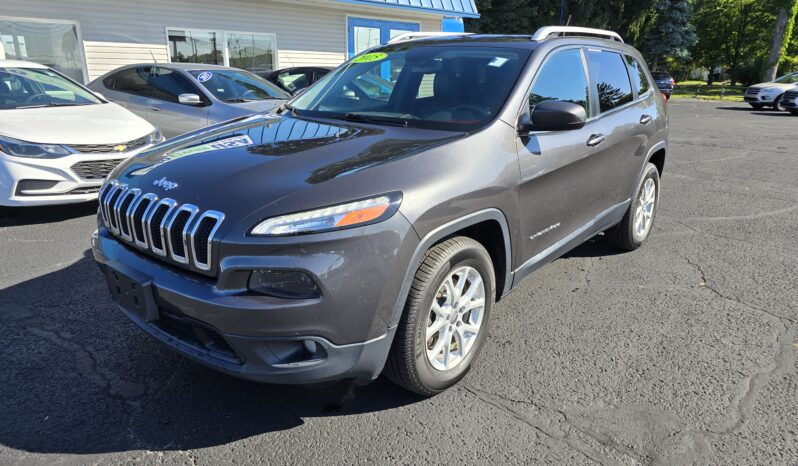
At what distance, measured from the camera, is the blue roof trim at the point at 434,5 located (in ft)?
45.8

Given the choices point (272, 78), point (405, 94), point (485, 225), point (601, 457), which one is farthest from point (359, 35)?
point (601, 457)

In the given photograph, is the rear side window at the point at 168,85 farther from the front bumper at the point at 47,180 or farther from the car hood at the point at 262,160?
the car hood at the point at 262,160

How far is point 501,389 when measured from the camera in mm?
2852

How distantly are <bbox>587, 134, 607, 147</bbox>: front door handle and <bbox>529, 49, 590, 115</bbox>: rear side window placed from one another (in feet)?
0.58

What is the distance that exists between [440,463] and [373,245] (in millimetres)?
980

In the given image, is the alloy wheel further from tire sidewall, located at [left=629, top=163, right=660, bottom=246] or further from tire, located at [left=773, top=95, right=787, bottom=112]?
tire, located at [left=773, top=95, right=787, bottom=112]

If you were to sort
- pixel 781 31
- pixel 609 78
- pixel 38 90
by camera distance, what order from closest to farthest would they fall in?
1. pixel 609 78
2. pixel 38 90
3. pixel 781 31

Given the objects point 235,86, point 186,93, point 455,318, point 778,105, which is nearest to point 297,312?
point 455,318

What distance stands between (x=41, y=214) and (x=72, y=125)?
3.27ft

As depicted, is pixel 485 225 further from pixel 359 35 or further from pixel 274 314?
pixel 359 35

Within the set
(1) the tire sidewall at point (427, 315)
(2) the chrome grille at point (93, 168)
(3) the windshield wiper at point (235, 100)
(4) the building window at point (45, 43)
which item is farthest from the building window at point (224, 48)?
(1) the tire sidewall at point (427, 315)

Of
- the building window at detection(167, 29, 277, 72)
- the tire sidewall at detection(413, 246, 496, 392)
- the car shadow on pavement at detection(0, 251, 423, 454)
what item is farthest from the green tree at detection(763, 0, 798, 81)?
the car shadow on pavement at detection(0, 251, 423, 454)

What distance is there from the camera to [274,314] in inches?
83.4

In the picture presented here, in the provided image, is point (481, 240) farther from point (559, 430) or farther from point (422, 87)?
point (422, 87)
